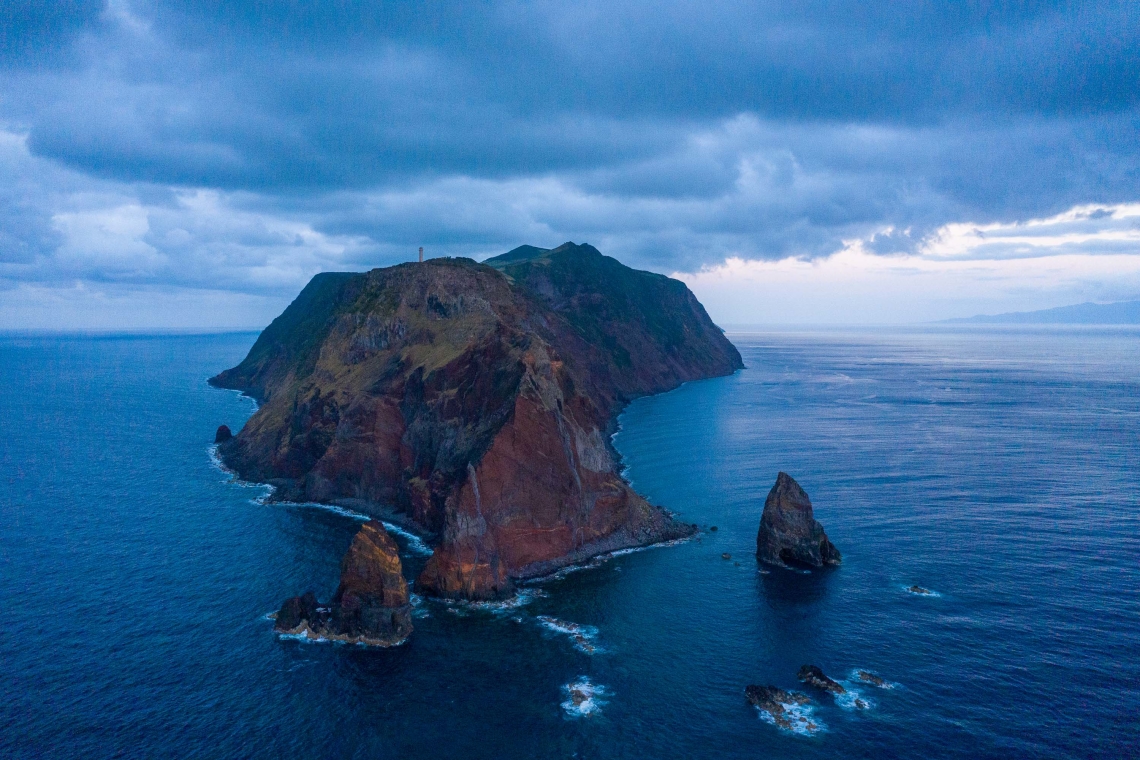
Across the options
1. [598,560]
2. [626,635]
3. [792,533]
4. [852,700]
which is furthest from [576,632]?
[792,533]

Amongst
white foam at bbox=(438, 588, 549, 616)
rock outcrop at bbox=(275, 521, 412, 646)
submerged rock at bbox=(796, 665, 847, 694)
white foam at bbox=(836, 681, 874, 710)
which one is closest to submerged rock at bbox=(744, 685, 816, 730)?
submerged rock at bbox=(796, 665, 847, 694)

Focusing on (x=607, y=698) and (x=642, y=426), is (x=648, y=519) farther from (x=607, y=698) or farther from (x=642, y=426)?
(x=642, y=426)

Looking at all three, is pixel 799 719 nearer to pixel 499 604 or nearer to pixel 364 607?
pixel 499 604

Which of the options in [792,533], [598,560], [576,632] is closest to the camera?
[576,632]

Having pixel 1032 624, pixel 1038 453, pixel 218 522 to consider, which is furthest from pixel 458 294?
pixel 1038 453

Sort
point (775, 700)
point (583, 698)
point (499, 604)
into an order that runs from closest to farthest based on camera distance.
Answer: point (775, 700) < point (583, 698) < point (499, 604)

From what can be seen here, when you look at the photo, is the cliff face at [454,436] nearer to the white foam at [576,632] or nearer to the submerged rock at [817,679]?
the white foam at [576,632]

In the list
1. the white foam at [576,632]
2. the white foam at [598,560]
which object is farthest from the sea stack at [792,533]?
the white foam at [576,632]
